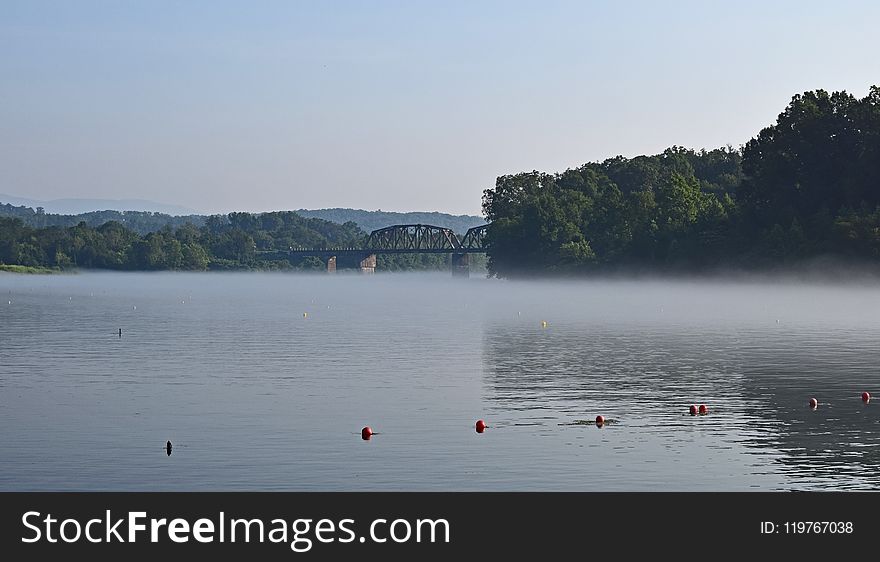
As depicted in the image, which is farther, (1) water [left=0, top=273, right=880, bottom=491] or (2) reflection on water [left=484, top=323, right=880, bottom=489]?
(2) reflection on water [left=484, top=323, right=880, bottom=489]

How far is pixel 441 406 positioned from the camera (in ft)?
167

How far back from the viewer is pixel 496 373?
64.6 m

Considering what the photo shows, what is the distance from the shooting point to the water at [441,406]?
119 ft

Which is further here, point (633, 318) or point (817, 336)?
point (633, 318)

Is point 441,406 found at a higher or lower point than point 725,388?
lower

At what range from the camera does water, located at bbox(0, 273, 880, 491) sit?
119 ft

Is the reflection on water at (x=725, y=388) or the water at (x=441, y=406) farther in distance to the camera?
the reflection on water at (x=725, y=388)

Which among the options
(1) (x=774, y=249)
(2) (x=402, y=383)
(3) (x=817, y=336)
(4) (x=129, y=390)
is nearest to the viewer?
(4) (x=129, y=390)

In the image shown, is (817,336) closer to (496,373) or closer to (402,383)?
(496,373)

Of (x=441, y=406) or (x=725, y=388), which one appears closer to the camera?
(x=441, y=406)
